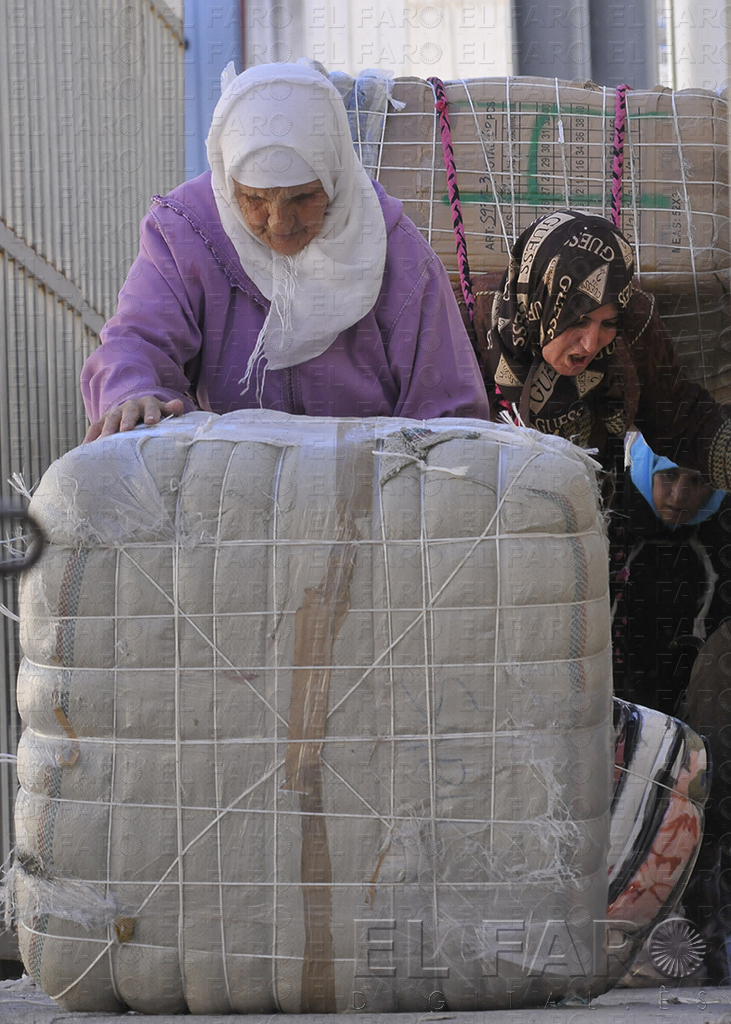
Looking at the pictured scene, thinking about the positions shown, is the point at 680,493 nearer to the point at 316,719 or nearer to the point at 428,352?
the point at 428,352

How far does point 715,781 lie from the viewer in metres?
1.23

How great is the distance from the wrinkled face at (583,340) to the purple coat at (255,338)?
324 millimetres

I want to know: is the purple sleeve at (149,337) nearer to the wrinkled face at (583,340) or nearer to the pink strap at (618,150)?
the wrinkled face at (583,340)

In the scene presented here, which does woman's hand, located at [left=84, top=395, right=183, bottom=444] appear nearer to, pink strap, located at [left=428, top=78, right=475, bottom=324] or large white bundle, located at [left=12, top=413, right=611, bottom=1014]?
large white bundle, located at [left=12, top=413, right=611, bottom=1014]

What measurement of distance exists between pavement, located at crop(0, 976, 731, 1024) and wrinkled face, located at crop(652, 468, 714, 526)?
1.01 metres

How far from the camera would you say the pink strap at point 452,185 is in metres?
1.87

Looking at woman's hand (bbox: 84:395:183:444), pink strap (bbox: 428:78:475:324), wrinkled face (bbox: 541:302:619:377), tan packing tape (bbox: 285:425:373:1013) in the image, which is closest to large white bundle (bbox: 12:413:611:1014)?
tan packing tape (bbox: 285:425:373:1013)

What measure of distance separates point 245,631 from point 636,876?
467 mm

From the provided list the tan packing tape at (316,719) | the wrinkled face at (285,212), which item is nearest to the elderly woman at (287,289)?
the wrinkled face at (285,212)

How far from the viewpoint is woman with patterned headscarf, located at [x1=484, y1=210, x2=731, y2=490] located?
1550 millimetres

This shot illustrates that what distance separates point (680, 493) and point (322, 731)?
1162mm

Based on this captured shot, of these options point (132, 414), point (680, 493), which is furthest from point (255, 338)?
point (680, 493)

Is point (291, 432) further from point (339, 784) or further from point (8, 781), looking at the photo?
point (8, 781)

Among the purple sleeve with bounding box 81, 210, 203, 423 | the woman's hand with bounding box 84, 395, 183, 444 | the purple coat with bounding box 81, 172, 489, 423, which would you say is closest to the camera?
the woman's hand with bounding box 84, 395, 183, 444
